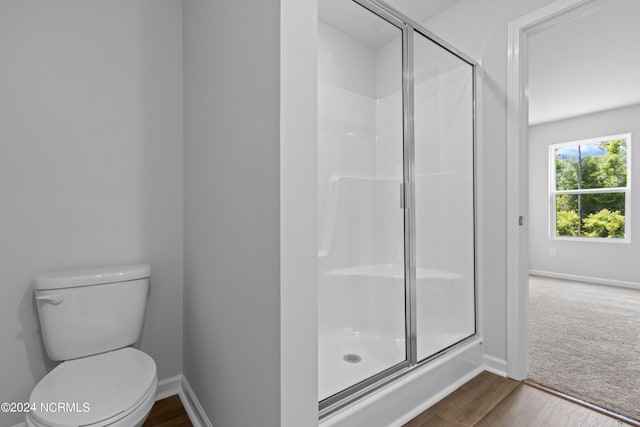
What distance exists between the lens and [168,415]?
→ 151cm

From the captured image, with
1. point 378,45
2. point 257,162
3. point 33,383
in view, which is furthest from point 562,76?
point 33,383

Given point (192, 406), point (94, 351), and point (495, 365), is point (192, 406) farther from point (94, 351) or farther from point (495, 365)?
point (495, 365)

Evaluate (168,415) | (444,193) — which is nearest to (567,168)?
(444,193)

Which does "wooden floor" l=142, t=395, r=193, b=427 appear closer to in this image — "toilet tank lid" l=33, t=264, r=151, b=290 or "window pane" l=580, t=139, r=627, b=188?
"toilet tank lid" l=33, t=264, r=151, b=290

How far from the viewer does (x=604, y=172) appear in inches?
177

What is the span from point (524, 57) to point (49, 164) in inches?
105

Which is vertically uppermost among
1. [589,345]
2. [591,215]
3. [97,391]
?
[591,215]

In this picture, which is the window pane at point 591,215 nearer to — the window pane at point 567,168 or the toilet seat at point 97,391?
the window pane at point 567,168

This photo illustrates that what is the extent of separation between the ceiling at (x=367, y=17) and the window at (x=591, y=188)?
4.08 metres

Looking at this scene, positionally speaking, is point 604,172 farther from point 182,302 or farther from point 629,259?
point 182,302

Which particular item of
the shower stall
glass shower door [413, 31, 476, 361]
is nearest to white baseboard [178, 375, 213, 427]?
the shower stall

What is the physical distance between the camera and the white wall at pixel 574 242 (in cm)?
421

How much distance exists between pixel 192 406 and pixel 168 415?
0.13m

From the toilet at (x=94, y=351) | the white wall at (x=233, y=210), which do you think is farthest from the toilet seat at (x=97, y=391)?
the white wall at (x=233, y=210)
